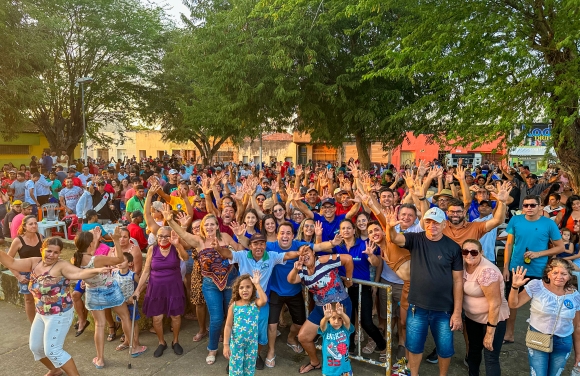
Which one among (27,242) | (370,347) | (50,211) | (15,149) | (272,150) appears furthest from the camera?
(272,150)

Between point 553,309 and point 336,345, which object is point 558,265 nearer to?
point 553,309

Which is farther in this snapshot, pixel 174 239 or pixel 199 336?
pixel 199 336

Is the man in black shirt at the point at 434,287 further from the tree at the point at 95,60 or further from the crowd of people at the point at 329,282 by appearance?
the tree at the point at 95,60

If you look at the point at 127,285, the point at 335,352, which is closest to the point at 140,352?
the point at 127,285

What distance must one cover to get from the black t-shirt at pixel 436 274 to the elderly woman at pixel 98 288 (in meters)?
3.23

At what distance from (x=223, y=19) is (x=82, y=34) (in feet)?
32.9

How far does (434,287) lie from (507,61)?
5700 mm

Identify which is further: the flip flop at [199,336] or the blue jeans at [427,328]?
the flip flop at [199,336]

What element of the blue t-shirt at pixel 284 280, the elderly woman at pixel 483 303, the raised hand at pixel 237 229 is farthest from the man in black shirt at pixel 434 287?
the raised hand at pixel 237 229

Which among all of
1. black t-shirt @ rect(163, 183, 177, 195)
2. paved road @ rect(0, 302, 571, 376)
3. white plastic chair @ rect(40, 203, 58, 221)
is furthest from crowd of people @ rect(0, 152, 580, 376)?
white plastic chair @ rect(40, 203, 58, 221)

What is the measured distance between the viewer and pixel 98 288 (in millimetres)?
4441

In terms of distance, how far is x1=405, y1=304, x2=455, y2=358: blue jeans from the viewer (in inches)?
144

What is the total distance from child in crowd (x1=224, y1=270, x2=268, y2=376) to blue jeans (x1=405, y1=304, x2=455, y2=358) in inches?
59.0

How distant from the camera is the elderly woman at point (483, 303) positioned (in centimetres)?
348
